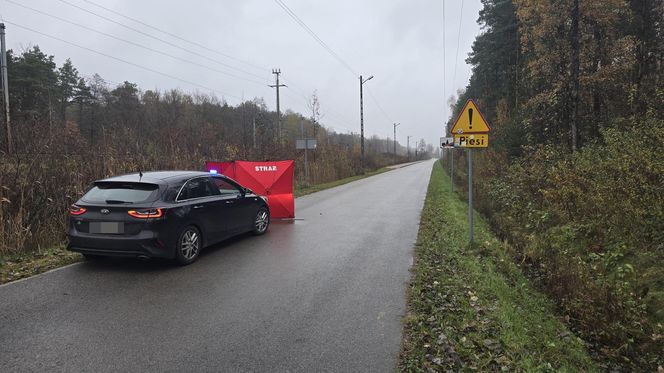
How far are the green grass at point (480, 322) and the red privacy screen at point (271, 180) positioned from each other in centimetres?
535

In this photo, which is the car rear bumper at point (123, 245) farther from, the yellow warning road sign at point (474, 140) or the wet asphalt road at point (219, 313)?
the yellow warning road sign at point (474, 140)

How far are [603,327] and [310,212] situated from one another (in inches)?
374

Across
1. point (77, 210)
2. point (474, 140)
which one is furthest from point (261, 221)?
point (474, 140)

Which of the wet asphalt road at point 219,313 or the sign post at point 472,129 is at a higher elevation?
the sign post at point 472,129

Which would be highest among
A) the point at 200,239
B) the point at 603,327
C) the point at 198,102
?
the point at 198,102

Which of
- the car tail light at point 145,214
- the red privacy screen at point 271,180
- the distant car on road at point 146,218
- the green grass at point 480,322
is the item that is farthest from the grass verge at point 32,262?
the green grass at point 480,322

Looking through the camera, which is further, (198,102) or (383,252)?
(198,102)

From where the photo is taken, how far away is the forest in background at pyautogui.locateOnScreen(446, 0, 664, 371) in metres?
5.18

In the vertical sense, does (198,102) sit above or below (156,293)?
above

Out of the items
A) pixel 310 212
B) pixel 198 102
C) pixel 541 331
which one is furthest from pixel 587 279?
pixel 198 102

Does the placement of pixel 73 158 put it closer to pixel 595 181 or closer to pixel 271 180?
pixel 271 180

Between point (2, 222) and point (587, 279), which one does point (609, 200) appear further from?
point (2, 222)

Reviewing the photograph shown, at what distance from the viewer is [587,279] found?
5.90 meters

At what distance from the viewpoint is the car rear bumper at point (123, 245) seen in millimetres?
6305
